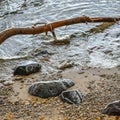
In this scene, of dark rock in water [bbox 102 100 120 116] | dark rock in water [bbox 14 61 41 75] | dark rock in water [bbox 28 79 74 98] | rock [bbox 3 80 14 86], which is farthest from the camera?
dark rock in water [bbox 14 61 41 75]

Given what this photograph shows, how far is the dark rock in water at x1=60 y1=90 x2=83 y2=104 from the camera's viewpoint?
22.4 ft

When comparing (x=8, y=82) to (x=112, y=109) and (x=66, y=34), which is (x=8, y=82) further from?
(x=66, y=34)

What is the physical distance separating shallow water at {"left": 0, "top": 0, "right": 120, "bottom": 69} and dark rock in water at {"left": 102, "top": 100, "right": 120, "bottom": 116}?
2.53 m

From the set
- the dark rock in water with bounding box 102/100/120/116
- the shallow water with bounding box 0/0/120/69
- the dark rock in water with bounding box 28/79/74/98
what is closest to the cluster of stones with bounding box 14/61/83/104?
the dark rock in water with bounding box 28/79/74/98

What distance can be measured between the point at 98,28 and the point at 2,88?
15.3 feet

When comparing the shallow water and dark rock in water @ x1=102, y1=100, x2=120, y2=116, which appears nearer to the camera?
dark rock in water @ x1=102, y1=100, x2=120, y2=116

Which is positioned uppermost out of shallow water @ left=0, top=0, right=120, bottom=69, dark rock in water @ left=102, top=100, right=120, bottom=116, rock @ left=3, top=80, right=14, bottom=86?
dark rock in water @ left=102, top=100, right=120, bottom=116

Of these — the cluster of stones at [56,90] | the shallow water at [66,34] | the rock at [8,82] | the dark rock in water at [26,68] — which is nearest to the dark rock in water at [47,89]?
the cluster of stones at [56,90]

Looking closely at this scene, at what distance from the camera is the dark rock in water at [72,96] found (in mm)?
6816

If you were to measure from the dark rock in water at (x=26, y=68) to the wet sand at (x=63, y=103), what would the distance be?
0.44ft

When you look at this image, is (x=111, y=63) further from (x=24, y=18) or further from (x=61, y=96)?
(x=24, y=18)

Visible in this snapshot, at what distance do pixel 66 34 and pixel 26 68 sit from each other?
297 centimetres

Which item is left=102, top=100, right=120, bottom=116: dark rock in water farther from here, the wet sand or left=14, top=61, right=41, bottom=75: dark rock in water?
left=14, top=61, right=41, bottom=75: dark rock in water

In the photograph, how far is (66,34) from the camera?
1117cm
